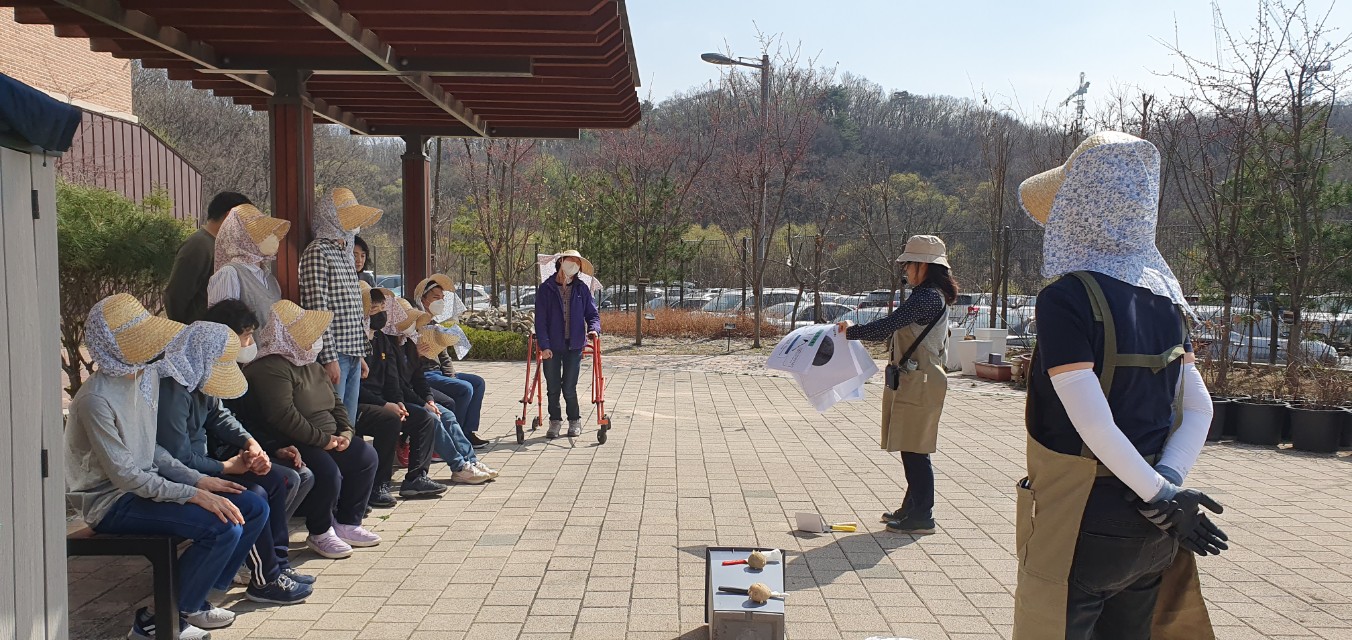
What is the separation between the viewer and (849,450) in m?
8.95

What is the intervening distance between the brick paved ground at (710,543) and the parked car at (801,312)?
13262 mm

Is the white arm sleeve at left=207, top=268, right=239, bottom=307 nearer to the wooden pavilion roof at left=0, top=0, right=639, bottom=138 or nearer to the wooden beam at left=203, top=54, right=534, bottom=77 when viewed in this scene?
the wooden pavilion roof at left=0, top=0, right=639, bottom=138

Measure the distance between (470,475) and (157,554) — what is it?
137 inches

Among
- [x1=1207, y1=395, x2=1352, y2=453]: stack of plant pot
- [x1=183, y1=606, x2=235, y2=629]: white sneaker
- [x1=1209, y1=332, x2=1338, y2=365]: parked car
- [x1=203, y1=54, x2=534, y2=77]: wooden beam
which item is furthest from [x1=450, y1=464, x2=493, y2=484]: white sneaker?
[x1=1209, y1=332, x2=1338, y2=365]: parked car

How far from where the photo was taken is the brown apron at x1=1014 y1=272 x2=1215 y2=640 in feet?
8.91

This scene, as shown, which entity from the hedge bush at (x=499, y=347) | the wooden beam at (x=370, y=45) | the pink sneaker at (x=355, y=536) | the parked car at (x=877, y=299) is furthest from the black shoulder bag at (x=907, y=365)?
the parked car at (x=877, y=299)

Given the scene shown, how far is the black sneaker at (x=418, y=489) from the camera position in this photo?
700 cm

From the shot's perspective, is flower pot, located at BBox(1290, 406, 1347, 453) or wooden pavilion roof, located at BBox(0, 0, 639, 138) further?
flower pot, located at BBox(1290, 406, 1347, 453)

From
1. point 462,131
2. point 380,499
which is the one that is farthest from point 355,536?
point 462,131

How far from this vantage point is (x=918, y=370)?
237 inches

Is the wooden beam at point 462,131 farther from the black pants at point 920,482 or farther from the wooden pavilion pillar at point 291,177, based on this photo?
the black pants at point 920,482

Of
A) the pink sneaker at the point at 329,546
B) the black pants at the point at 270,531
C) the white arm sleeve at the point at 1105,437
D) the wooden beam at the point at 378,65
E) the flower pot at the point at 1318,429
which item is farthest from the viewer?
the flower pot at the point at 1318,429

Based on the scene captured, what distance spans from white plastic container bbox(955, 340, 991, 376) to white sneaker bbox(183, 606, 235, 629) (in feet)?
41.7

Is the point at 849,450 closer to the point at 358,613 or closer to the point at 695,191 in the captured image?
the point at 358,613
